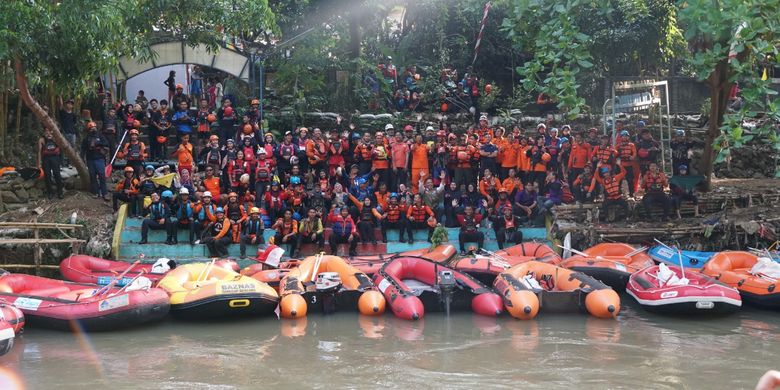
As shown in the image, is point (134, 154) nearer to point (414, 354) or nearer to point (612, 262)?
point (414, 354)

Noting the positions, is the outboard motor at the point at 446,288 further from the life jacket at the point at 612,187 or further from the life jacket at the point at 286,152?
the life jacket at the point at 286,152

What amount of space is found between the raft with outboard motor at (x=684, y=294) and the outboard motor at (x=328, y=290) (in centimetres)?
453

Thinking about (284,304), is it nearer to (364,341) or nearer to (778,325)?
(364,341)

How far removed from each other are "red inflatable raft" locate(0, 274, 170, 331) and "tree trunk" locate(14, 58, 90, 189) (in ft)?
13.9

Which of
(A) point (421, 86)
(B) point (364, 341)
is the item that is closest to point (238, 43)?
(A) point (421, 86)

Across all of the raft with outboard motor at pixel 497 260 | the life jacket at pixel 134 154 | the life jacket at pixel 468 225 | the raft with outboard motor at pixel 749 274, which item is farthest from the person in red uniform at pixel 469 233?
the life jacket at pixel 134 154

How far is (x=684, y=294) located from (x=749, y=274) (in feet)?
5.51

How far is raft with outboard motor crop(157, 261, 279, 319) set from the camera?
12.1 m

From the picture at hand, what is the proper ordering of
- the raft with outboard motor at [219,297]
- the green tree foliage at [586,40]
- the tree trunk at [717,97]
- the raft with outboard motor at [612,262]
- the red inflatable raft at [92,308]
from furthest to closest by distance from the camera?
the tree trunk at [717,97]
the green tree foliage at [586,40]
the raft with outboard motor at [612,262]
the raft with outboard motor at [219,297]
the red inflatable raft at [92,308]

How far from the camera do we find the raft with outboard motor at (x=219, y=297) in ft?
39.7

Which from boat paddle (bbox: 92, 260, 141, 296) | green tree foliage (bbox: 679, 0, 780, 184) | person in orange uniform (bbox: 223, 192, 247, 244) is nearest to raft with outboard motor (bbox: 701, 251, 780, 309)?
green tree foliage (bbox: 679, 0, 780, 184)

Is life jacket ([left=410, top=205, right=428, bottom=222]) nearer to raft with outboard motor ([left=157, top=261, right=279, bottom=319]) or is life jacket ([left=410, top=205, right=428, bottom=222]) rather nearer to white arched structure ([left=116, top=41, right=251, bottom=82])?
raft with outboard motor ([left=157, top=261, right=279, bottom=319])

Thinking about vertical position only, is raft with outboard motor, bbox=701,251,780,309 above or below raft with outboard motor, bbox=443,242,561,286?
below

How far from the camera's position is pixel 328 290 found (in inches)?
504
